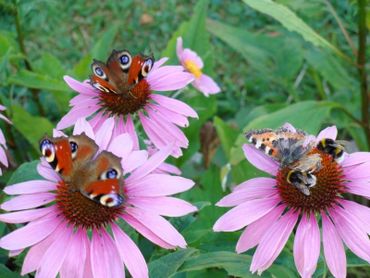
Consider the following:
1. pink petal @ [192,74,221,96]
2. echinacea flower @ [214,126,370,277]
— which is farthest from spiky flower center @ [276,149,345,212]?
pink petal @ [192,74,221,96]

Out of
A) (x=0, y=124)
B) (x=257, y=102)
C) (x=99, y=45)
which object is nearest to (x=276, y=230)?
(x=0, y=124)

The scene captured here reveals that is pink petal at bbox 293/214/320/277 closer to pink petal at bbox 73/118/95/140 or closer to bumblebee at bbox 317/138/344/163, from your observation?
bumblebee at bbox 317/138/344/163

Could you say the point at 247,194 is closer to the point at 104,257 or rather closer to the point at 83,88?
the point at 104,257

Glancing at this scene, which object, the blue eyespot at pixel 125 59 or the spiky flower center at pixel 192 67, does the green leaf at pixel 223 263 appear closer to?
the blue eyespot at pixel 125 59

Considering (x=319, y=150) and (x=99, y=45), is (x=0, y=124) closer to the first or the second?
(x=99, y=45)

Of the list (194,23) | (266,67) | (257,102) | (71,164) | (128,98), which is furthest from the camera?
(257,102)

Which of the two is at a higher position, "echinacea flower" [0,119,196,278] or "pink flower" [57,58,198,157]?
"pink flower" [57,58,198,157]

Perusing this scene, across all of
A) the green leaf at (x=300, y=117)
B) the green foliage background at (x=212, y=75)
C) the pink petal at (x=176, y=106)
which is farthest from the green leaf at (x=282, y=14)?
the pink petal at (x=176, y=106)
